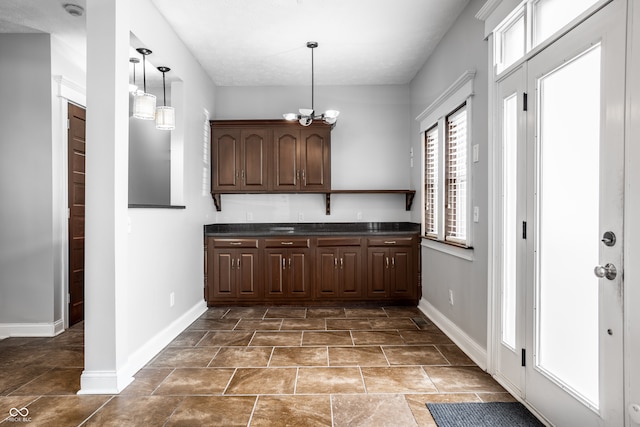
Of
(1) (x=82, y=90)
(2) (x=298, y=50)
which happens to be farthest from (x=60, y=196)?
(2) (x=298, y=50)

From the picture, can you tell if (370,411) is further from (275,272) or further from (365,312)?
(275,272)

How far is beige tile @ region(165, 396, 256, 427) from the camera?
2129 millimetres

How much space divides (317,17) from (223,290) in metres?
3.22

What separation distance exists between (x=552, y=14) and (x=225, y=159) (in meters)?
3.80

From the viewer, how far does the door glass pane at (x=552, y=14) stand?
74.6 inches

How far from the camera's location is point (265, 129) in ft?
16.3

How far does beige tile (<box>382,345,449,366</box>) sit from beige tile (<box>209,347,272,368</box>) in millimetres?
1003

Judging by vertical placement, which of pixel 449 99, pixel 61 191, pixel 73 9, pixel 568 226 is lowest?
pixel 568 226

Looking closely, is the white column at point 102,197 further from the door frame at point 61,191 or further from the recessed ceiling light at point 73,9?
the door frame at point 61,191

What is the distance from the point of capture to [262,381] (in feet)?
8.68

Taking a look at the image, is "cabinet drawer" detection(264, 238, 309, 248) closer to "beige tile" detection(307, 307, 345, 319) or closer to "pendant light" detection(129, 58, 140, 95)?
"beige tile" detection(307, 307, 345, 319)

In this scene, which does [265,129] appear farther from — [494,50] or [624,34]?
[624,34]
